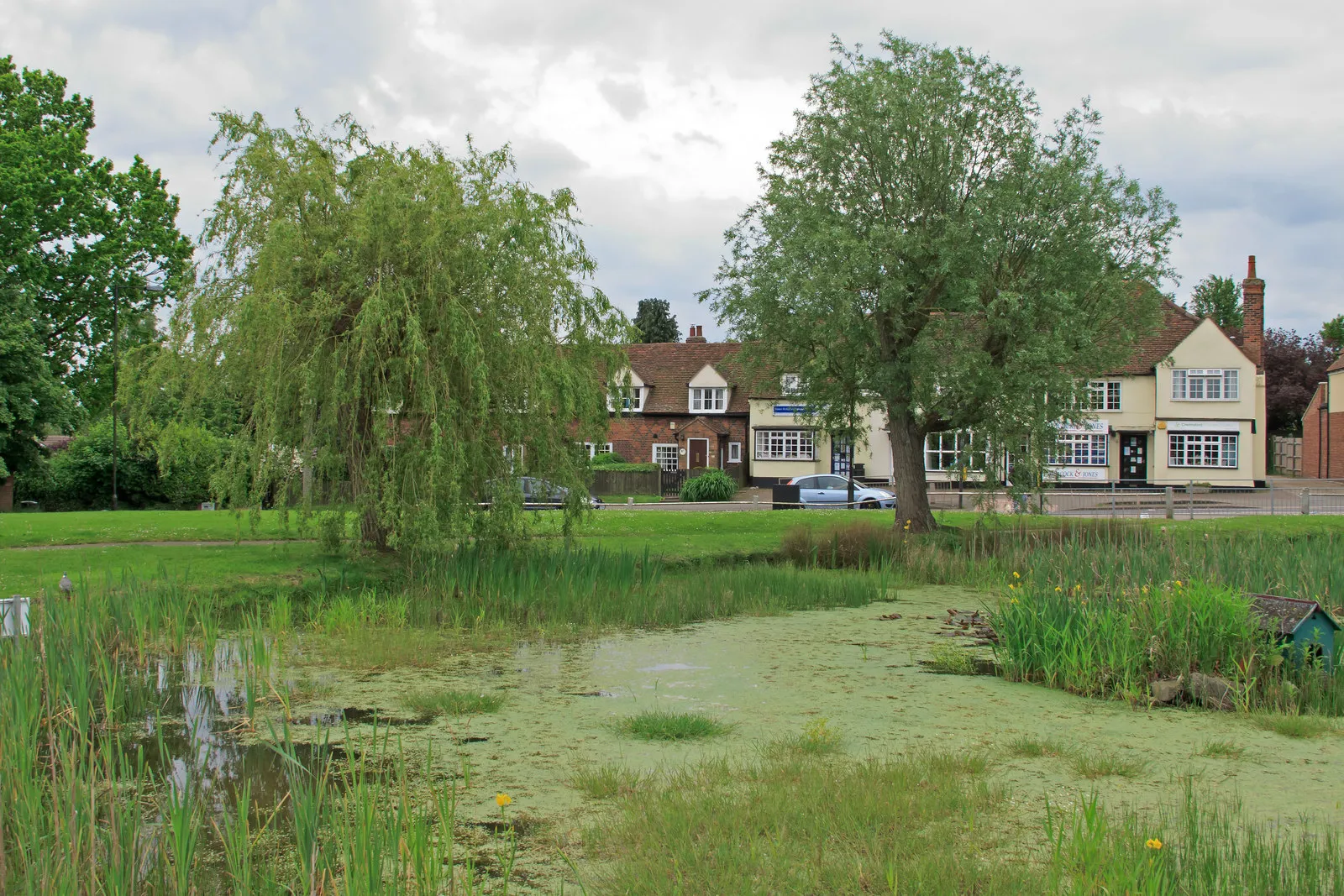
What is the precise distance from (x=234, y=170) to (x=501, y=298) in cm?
409

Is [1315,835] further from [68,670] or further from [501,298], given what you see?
[501,298]

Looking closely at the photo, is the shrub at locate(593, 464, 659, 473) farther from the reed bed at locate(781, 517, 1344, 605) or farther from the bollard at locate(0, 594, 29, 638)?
the bollard at locate(0, 594, 29, 638)

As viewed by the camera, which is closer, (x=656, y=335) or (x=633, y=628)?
(x=633, y=628)

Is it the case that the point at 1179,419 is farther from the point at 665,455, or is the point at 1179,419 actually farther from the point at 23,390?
the point at 23,390

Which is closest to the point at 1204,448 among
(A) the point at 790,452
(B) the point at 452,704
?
(A) the point at 790,452

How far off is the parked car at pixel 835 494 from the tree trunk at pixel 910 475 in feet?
36.4

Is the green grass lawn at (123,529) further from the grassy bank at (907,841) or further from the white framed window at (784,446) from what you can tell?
the white framed window at (784,446)

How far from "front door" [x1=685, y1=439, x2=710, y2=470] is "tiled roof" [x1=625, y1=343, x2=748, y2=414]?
2.11 m

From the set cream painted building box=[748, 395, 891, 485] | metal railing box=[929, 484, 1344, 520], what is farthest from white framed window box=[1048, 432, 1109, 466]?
cream painted building box=[748, 395, 891, 485]

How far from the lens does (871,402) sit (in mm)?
23422

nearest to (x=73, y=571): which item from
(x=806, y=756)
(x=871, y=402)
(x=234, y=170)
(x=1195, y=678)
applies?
(x=234, y=170)

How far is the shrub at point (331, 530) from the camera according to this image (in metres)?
15.5

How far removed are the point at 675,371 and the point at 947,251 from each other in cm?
3577

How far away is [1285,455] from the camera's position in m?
69.2
